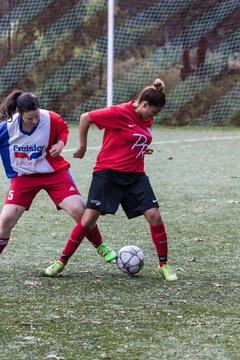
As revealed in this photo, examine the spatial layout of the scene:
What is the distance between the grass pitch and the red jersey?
0.76 m

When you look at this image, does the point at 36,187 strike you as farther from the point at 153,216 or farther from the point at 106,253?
the point at 153,216

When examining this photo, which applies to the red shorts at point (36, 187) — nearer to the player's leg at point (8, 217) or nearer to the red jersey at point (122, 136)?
the player's leg at point (8, 217)

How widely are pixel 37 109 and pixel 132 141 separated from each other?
66 cm

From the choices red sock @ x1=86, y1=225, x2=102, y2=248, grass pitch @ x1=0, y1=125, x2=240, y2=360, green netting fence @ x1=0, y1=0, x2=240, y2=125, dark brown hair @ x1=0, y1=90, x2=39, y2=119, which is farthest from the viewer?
green netting fence @ x1=0, y1=0, x2=240, y2=125

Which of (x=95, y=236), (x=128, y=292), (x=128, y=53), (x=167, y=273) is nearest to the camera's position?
(x=128, y=292)

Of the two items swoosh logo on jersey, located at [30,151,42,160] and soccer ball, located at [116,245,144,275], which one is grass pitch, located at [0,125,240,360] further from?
swoosh logo on jersey, located at [30,151,42,160]

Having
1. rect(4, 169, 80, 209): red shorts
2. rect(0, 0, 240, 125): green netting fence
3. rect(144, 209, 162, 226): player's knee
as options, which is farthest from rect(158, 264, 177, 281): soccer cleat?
rect(0, 0, 240, 125): green netting fence

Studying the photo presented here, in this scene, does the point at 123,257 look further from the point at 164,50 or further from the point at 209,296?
the point at 164,50

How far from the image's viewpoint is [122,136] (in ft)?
17.8

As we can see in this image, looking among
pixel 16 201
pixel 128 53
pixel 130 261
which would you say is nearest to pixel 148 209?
pixel 130 261

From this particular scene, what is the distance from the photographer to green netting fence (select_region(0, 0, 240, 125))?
17812 mm

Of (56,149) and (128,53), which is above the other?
(56,149)

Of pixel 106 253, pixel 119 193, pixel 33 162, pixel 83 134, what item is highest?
pixel 83 134

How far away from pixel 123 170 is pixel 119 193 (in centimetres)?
16
